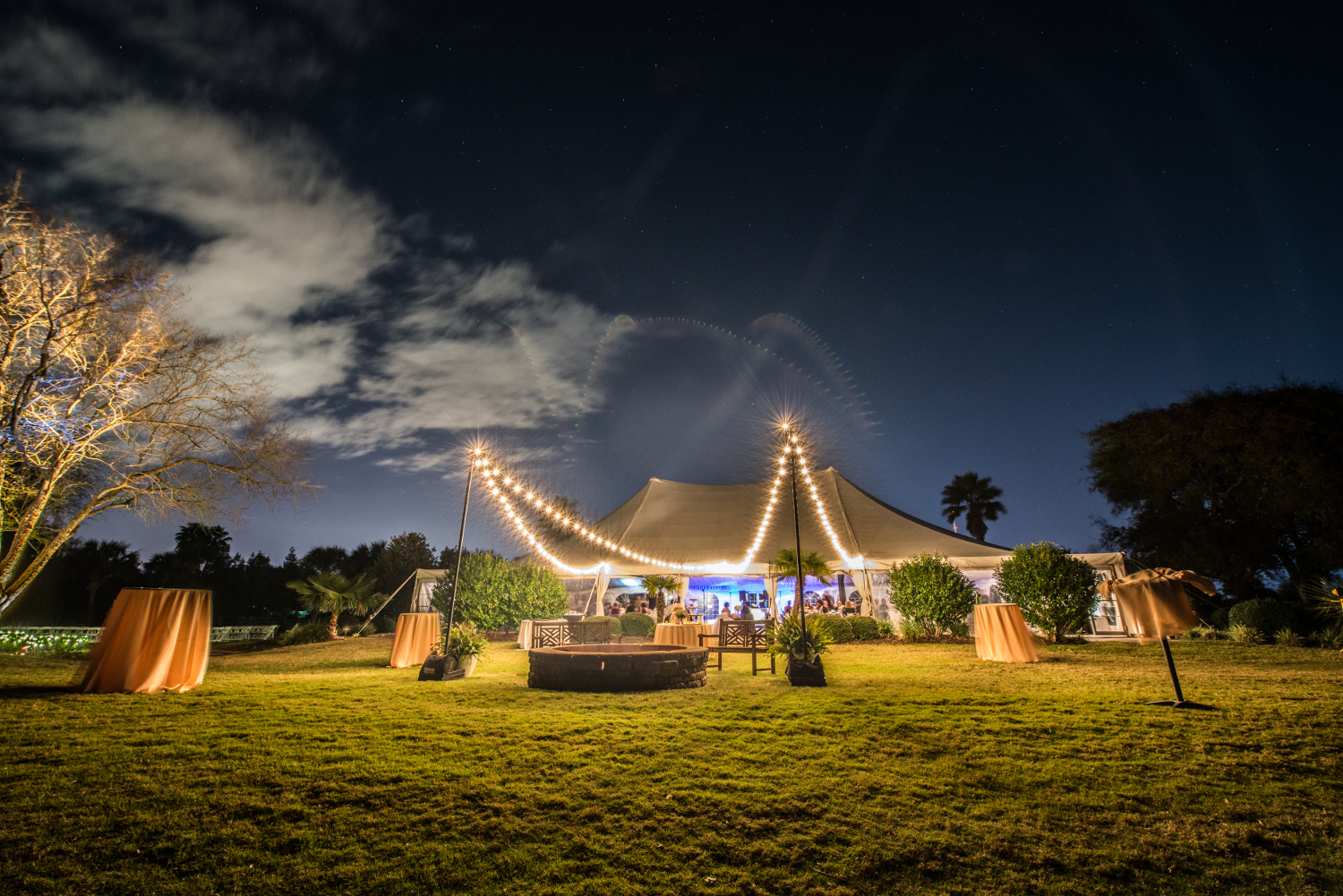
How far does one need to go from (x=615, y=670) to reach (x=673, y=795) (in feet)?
12.3

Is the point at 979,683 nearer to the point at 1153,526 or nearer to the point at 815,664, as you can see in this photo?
the point at 815,664

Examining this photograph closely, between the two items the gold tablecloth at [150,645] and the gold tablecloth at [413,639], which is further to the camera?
the gold tablecloth at [413,639]

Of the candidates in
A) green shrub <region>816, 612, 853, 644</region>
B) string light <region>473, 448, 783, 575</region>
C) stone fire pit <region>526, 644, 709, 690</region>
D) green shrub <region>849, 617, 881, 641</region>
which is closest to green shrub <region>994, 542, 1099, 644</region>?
green shrub <region>849, 617, 881, 641</region>

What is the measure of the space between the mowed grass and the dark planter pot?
1282mm

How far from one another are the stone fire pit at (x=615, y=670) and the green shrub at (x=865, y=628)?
913 centimetres

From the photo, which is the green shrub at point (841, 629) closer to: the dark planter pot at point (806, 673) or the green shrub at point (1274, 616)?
the dark planter pot at point (806, 673)

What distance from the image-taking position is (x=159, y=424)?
1129cm

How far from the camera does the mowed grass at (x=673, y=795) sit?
2369 millimetres

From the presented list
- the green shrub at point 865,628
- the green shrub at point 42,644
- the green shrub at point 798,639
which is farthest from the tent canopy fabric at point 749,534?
the green shrub at point 42,644

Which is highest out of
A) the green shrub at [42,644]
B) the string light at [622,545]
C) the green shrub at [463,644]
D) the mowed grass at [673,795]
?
the string light at [622,545]

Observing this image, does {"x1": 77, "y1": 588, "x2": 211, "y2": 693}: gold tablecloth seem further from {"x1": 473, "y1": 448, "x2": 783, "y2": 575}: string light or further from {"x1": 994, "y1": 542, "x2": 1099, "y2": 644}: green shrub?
{"x1": 994, "y1": 542, "x2": 1099, "y2": 644}: green shrub

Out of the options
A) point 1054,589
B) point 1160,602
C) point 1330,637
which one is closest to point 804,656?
point 1160,602

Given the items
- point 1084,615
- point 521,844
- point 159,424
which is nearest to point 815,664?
point 521,844

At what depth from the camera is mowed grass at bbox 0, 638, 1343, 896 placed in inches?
93.3
